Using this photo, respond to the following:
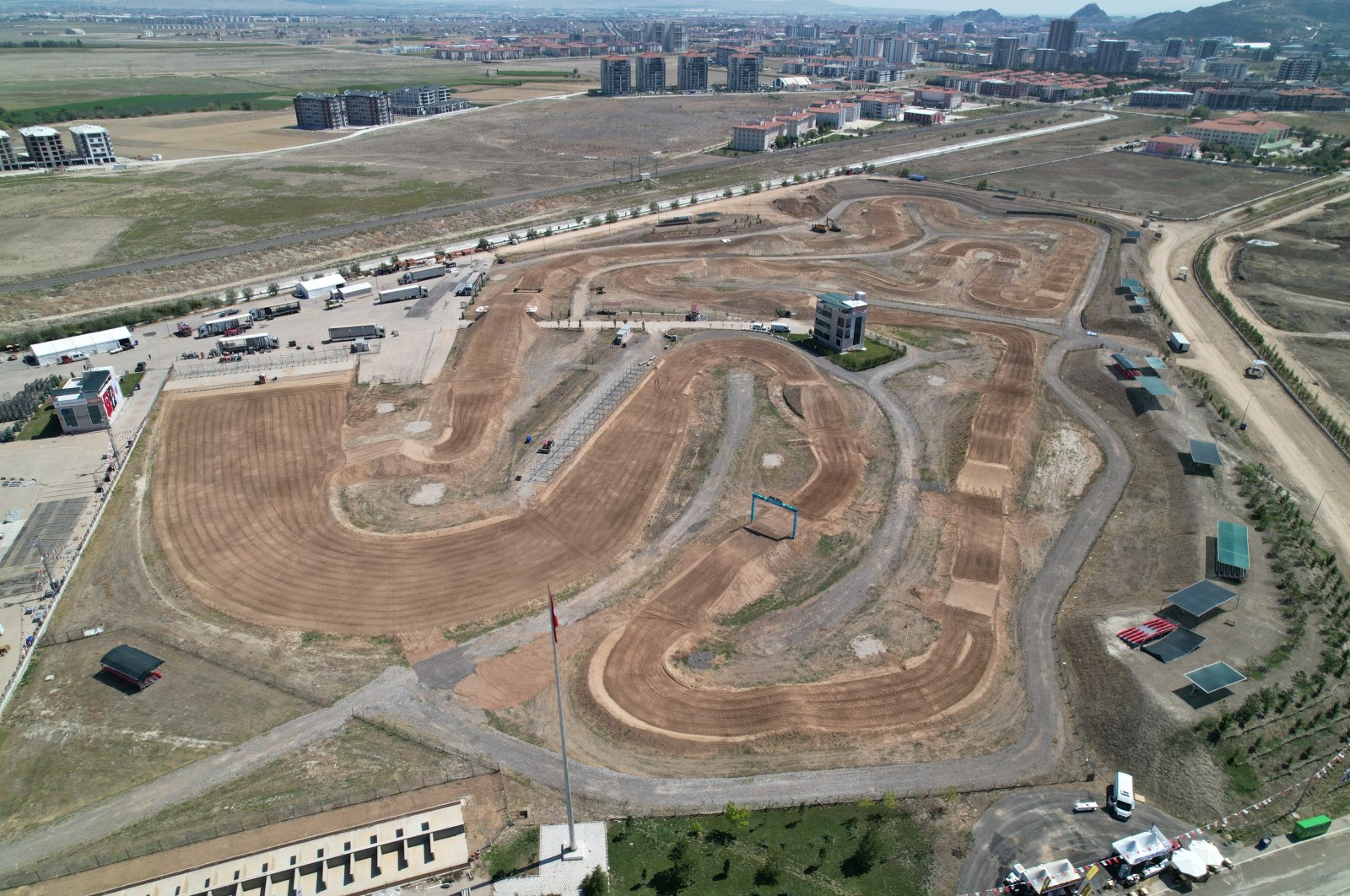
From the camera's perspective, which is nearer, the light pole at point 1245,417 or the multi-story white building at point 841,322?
the light pole at point 1245,417

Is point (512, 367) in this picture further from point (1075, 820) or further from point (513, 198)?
point (513, 198)

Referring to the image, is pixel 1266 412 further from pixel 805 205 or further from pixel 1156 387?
pixel 805 205

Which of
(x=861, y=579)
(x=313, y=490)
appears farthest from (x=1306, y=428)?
(x=313, y=490)

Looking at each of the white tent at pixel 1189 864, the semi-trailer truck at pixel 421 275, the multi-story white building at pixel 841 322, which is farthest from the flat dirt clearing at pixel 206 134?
the white tent at pixel 1189 864

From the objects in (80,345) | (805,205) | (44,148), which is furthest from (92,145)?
(805,205)

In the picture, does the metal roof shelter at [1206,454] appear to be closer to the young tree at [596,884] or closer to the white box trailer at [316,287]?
the young tree at [596,884]

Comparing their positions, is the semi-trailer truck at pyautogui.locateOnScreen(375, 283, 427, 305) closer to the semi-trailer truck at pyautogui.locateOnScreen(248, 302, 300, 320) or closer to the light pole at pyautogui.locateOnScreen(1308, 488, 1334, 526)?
the semi-trailer truck at pyautogui.locateOnScreen(248, 302, 300, 320)

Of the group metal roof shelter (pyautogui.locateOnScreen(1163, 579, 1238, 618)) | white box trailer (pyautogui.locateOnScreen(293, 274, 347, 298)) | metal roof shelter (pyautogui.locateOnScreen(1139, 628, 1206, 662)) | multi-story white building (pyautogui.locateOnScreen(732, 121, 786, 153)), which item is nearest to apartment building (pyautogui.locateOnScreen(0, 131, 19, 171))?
white box trailer (pyautogui.locateOnScreen(293, 274, 347, 298))
